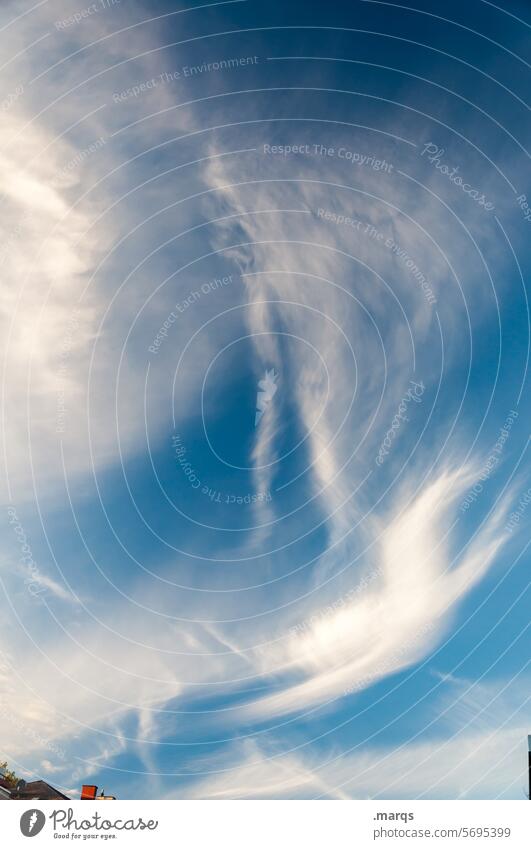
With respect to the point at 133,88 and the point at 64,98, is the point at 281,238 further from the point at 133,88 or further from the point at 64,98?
the point at 64,98

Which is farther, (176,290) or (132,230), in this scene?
(176,290)
